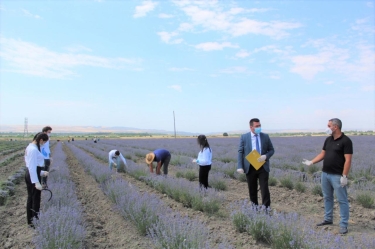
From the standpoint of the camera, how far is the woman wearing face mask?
427 cm

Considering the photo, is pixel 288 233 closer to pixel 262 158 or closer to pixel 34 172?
Result: pixel 262 158

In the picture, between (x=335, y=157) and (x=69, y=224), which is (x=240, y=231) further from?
(x=69, y=224)

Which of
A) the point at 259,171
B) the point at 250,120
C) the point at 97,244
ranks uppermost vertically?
the point at 250,120

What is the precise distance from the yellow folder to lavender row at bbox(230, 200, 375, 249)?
0.68 m

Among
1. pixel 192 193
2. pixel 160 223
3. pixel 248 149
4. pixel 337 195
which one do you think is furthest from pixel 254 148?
pixel 160 223

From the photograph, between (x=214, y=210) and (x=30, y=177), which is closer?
(x=30, y=177)

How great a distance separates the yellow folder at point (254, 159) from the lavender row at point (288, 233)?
2.23 feet

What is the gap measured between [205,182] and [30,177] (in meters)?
3.33

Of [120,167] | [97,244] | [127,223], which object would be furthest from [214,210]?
[120,167]

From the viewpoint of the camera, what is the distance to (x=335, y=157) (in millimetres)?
4199

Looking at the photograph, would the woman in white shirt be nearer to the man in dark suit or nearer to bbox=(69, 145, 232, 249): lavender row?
the man in dark suit

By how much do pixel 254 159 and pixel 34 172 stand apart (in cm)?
315

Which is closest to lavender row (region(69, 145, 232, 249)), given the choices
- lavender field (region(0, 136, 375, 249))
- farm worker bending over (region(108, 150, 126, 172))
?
lavender field (region(0, 136, 375, 249))

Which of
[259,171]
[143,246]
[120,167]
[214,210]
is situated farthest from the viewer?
[120,167]
